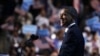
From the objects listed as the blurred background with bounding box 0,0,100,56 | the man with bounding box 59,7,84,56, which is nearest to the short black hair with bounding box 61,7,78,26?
the man with bounding box 59,7,84,56

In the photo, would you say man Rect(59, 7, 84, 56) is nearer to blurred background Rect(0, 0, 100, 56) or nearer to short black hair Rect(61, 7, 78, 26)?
short black hair Rect(61, 7, 78, 26)

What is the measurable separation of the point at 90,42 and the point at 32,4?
7.48ft

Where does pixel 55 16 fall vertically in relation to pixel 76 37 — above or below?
above

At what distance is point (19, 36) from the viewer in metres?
13.0

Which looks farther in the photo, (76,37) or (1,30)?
(1,30)

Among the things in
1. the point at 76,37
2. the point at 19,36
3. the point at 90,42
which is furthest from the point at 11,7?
the point at 76,37

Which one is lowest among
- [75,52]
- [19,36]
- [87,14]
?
[75,52]

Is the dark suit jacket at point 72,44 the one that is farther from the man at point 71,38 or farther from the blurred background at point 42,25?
the blurred background at point 42,25

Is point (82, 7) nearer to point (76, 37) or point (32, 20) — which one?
point (32, 20)

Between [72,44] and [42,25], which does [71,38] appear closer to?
[72,44]

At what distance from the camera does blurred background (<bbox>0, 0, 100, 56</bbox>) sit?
1246cm

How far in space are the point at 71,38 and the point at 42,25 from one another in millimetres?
5578

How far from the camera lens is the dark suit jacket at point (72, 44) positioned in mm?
7922

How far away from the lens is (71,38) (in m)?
7.98
